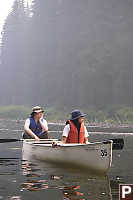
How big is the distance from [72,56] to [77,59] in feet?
7.59

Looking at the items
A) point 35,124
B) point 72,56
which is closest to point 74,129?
point 35,124

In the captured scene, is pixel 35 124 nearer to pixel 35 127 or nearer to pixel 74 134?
pixel 35 127

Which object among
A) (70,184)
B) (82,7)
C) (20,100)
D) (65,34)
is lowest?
(20,100)

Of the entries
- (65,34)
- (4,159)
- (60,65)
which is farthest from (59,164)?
(65,34)

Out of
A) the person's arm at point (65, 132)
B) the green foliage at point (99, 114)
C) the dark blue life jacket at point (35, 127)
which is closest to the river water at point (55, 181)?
the person's arm at point (65, 132)

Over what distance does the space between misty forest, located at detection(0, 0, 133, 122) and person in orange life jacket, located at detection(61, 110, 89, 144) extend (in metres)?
46.6

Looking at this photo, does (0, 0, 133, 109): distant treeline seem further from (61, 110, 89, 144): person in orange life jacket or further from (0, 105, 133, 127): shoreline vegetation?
(61, 110, 89, 144): person in orange life jacket

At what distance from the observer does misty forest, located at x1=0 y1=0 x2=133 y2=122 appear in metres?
66.9

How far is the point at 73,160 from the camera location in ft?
41.7

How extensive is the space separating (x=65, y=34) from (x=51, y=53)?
5.33 m

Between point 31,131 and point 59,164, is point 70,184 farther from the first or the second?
point 31,131

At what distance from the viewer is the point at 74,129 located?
13266 mm

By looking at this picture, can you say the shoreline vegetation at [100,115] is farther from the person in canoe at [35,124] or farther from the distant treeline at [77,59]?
the person in canoe at [35,124]

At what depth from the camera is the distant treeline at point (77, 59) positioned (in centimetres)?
6556
